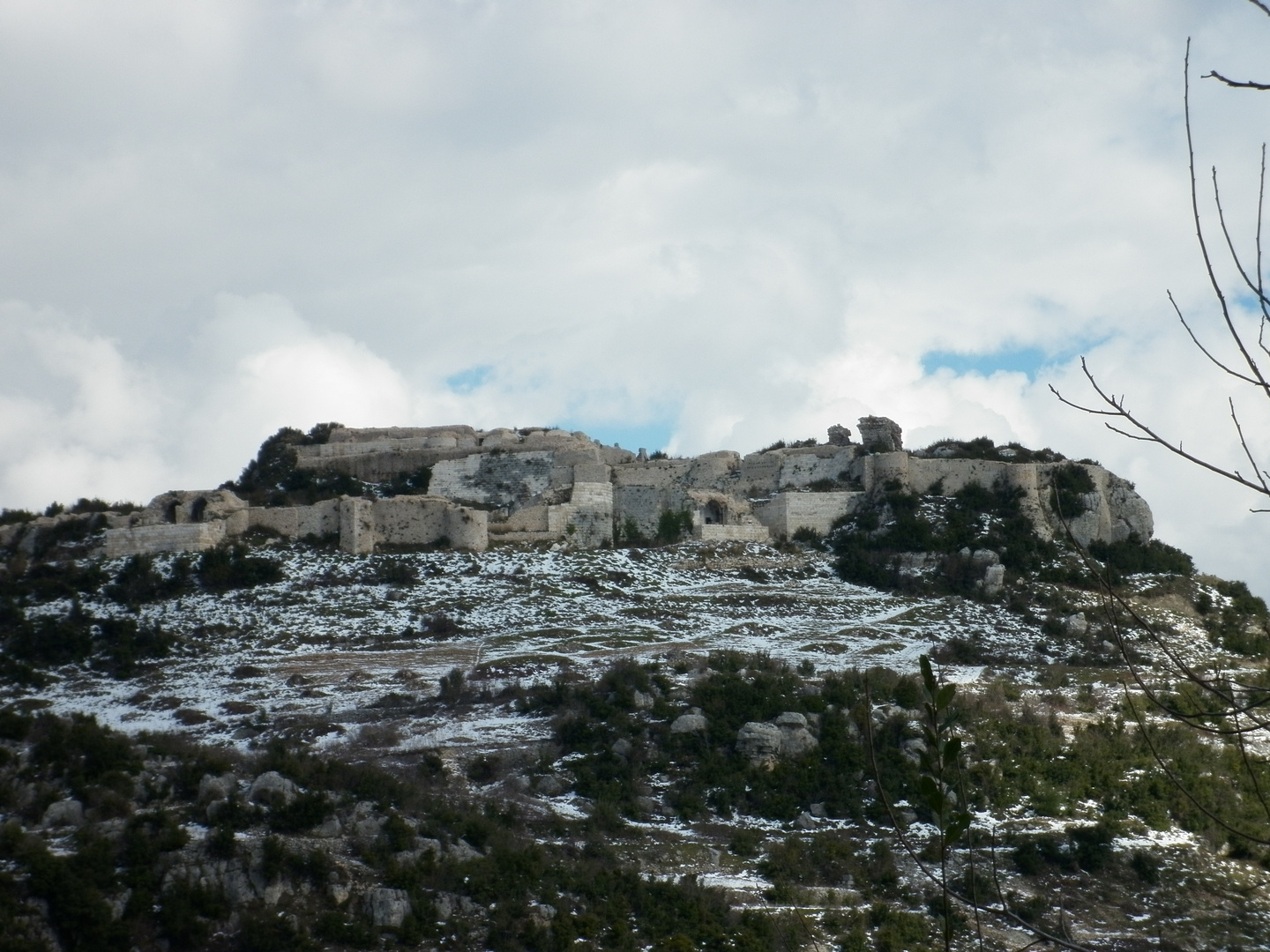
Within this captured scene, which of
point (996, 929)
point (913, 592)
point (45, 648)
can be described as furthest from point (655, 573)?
point (996, 929)

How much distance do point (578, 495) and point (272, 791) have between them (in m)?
18.2

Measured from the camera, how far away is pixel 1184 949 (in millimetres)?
16984

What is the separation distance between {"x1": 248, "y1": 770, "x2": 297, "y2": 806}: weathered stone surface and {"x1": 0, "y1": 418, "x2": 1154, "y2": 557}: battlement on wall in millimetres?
14110

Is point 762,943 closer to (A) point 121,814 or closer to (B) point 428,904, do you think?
(B) point 428,904

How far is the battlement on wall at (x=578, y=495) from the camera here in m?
33.4

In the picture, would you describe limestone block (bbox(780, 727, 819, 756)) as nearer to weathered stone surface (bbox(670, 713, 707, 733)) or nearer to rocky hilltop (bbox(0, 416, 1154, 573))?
weathered stone surface (bbox(670, 713, 707, 733))

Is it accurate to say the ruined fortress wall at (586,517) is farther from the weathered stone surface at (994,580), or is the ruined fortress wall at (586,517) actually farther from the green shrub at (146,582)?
the weathered stone surface at (994,580)

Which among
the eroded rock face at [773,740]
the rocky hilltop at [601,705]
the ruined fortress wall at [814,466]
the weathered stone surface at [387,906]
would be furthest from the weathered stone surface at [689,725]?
the ruined fortress wall at [814,466]

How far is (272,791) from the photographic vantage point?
18281 mm

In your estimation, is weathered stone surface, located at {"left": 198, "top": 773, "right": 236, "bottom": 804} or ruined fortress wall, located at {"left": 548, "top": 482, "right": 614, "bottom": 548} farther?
→ ruined fortress wall, located at {"left": 548, "top": 482, "right": 614, "bottom": 548}

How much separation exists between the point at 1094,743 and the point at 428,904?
12.6m

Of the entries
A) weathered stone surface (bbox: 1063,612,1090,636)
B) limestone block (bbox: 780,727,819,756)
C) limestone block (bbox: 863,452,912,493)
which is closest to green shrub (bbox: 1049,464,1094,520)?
limestone block (bbox: 863,452,912,493)

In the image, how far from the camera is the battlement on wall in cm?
3344

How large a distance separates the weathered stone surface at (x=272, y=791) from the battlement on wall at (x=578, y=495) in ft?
46.3
